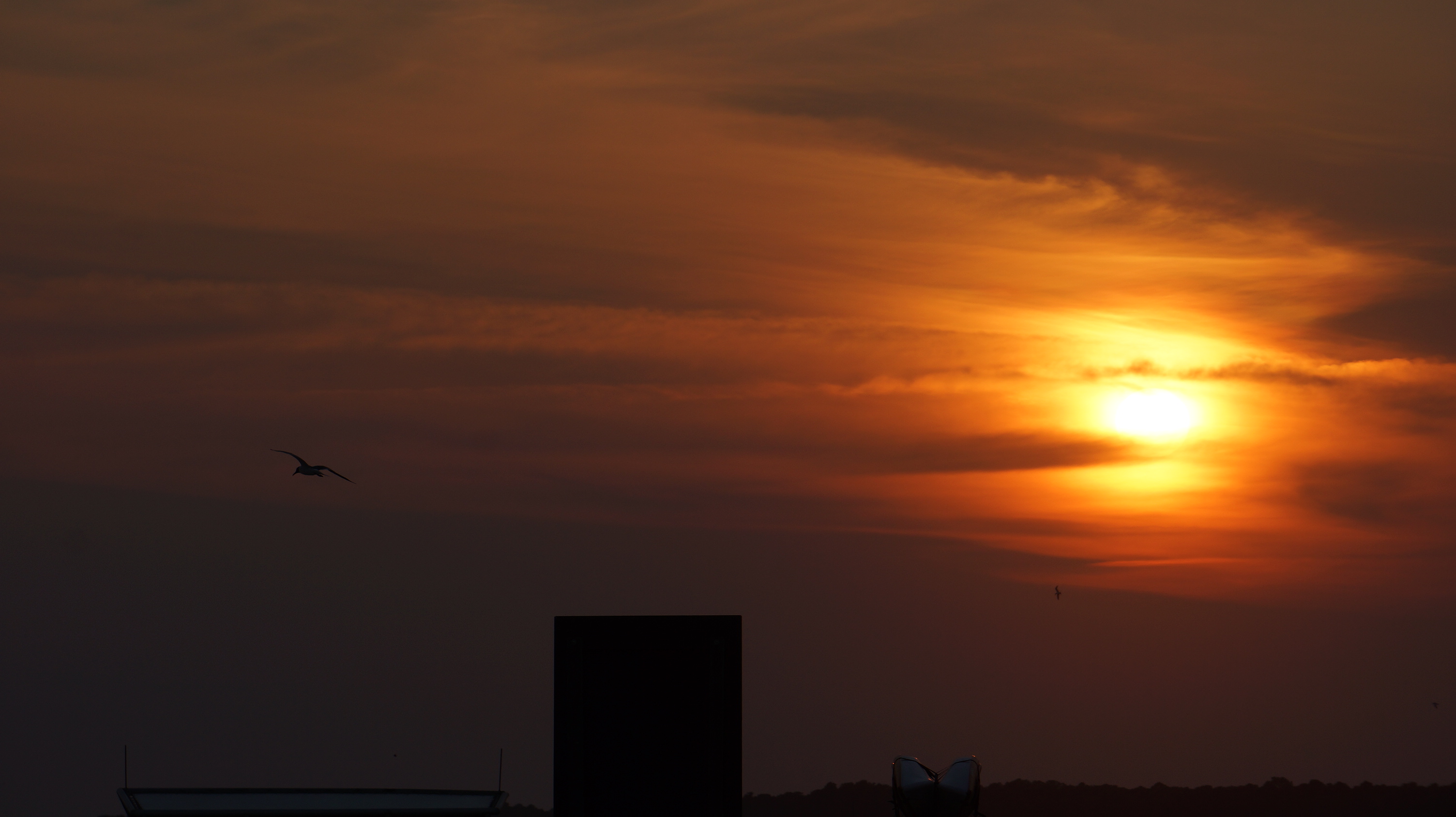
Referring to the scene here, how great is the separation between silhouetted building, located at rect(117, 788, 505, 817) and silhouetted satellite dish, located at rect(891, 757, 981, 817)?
15.6 metres

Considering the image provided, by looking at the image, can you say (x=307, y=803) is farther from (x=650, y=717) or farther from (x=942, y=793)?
(x=650, y=717)

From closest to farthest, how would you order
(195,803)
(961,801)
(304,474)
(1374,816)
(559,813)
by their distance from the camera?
1. (559,813)
2. (961,801)
3. (304,474)
4. (195,803)
5. (1374,816)

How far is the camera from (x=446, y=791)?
61438 millimetres

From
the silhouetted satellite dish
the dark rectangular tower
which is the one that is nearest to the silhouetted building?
the silhouetted satellite dish

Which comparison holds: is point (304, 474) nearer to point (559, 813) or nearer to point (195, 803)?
point (195, 803)

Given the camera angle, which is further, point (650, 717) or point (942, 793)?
point (942, 793)

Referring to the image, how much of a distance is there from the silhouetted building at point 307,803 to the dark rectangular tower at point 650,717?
39.5m

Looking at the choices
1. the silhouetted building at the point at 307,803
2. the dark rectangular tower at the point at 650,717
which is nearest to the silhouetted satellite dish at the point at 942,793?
the silhouetted building at the point at 307,803

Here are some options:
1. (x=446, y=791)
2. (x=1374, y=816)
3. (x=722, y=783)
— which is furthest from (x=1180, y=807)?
(x=722, y=783)

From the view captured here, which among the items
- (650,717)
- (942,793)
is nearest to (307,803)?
(942,793)

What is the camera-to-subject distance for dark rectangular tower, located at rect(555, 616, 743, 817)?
18188mm

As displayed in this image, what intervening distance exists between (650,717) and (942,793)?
35554mm

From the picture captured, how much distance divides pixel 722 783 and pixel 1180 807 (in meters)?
175

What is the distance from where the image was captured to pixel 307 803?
64.4 metres
